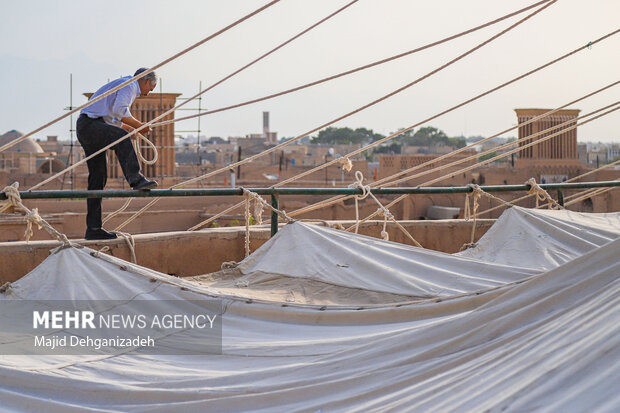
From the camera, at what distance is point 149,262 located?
16.4ft

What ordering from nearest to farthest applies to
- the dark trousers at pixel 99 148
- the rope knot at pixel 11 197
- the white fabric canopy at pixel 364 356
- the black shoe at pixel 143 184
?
the white fabric canopy at pixel 364 356, the rope knot at pixel 11 197, the black shoe at pixel 143 184, the dark trousers at pixel 99 148

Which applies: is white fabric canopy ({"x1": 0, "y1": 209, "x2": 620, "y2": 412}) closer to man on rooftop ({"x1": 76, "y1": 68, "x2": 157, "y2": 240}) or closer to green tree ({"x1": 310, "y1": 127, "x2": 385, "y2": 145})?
man on rooftop ({"x1": 76, "y1": 68, "x2": 157, "y2": 240})

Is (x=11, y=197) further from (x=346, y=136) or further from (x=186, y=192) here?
(x=346, y=136)

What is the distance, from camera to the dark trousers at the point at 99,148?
4.62 meters

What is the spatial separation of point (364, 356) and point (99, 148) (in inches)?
107

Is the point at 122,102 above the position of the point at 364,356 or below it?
above

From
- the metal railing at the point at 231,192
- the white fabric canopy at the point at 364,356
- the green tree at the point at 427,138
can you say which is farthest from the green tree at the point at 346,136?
the white fabric canopy at the point at 364,356

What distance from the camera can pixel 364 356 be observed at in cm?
255

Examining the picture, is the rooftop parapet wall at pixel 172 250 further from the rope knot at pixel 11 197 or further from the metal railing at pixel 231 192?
the rope knot at pixel 11 197

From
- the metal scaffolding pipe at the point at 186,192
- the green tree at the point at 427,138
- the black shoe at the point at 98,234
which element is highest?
the green tree at the point at 427,138

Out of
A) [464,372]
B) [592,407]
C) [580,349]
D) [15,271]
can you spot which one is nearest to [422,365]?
[464,372]

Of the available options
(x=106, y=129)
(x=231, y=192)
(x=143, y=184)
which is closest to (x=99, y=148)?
(x=106, y=129)

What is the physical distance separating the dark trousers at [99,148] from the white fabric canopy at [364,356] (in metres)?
1.01

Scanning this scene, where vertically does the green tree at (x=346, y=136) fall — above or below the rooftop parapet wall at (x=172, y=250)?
above
